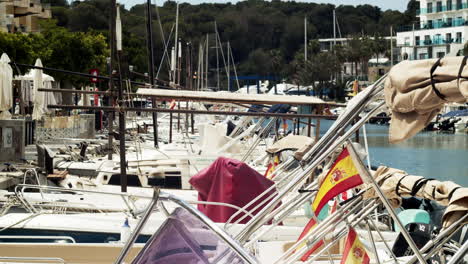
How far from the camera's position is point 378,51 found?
129875 mm

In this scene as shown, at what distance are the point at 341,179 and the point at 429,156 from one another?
141ft

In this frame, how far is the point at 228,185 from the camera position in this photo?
40.8ft

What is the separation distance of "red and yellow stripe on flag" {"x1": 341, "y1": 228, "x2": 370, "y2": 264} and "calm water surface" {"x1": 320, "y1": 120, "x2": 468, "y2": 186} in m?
24.9

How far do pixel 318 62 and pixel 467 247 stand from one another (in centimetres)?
12934

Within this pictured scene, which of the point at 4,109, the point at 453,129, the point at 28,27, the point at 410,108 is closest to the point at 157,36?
the point at 28,27

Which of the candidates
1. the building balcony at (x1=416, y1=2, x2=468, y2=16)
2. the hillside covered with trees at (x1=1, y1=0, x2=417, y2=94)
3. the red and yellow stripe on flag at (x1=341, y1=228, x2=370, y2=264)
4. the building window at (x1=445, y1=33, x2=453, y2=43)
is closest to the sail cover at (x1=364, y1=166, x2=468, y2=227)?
the red and yellow stripe on flag at (x1=341, y1=228, x2=370, y2=264)

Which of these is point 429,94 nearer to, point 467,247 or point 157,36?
point 467,247

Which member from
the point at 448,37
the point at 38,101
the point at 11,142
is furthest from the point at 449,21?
the point at 11,142

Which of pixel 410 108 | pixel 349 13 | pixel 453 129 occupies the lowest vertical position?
pixel 453 129

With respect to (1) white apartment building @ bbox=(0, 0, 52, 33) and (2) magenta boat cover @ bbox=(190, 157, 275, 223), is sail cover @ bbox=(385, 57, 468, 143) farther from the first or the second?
(1) white apartment building @ bbox=(0, 0, 52, 33)

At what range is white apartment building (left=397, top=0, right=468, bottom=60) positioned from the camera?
363 ft

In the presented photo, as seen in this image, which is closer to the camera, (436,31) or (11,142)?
(11,142)

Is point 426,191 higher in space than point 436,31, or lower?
lower

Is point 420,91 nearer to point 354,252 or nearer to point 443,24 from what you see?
point 354,252
